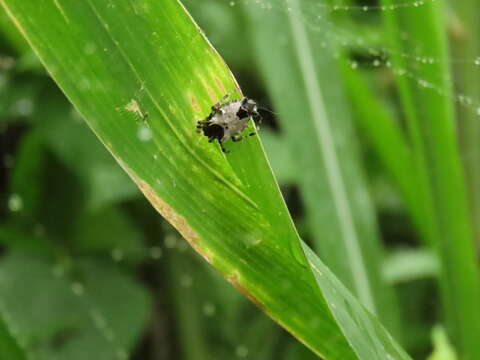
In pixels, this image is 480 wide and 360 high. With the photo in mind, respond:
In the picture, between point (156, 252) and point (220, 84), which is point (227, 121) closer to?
point (220, 84)

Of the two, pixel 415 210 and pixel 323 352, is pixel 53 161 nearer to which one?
pixel 415 210

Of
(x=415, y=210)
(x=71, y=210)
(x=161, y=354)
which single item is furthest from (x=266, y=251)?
(x=161, y=354)

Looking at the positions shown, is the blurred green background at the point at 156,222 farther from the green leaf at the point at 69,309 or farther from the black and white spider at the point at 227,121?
the black and white spider at the point at 227,121

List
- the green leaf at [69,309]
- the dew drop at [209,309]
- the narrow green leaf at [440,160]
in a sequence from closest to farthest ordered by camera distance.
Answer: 1. the narrow green leaf at [440,160]
2. the green leaf at [69,309]
3. the dew drop at [209,309]

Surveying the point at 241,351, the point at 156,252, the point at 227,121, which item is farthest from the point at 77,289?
the point at 227,121

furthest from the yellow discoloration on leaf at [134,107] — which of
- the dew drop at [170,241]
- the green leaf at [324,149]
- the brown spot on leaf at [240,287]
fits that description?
the dew drop at [170,241]

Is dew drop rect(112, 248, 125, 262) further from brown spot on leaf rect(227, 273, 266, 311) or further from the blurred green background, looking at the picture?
brown spot on leaf rect(227, 273, 266, 311)
